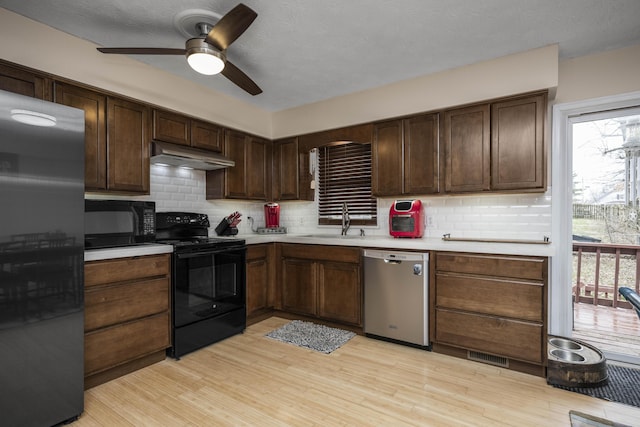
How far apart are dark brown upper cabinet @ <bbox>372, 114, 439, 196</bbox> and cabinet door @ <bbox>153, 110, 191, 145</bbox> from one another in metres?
1.99

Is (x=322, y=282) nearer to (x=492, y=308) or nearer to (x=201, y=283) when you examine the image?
(x=201, y=283)

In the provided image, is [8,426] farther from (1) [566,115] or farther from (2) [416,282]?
(1) [566,115]

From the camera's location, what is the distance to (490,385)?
234cm

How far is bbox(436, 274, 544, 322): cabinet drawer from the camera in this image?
8.08ft

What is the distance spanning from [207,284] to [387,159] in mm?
2217

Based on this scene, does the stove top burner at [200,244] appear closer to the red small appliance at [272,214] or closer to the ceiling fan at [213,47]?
the red small appliance at [272,214]

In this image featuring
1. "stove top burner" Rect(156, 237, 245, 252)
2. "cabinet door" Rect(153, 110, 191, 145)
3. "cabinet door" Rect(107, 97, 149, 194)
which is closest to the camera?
"cabinet door" Rect(107, 97, 149, 194)

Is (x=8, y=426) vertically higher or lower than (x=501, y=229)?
lower

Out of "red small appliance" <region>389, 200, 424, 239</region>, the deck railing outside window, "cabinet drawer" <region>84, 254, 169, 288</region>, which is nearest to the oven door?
"cabinet drawer" <region>84, 254, 169, 288</region>

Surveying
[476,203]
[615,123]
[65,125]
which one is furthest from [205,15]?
[615,123]

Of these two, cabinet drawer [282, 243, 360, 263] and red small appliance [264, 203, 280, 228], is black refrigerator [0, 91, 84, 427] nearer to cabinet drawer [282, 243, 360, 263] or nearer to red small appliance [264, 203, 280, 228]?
cabinet drawer [282, 243, 360, 263]

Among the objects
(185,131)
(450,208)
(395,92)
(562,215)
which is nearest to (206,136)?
(185,131)

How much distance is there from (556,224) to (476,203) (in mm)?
683

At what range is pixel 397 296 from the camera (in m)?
3.03
